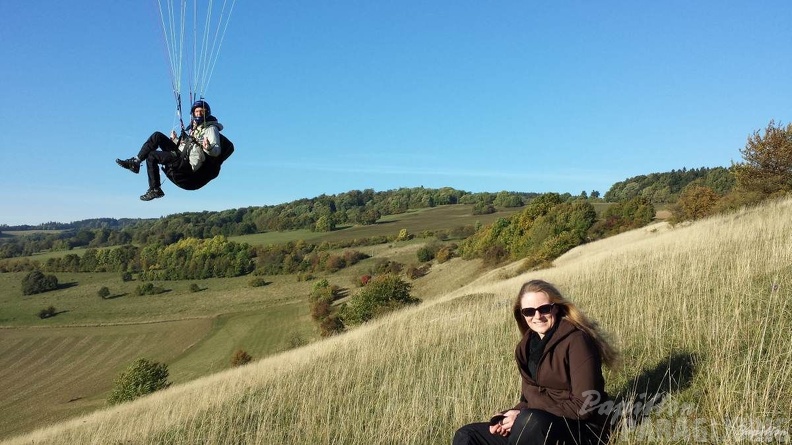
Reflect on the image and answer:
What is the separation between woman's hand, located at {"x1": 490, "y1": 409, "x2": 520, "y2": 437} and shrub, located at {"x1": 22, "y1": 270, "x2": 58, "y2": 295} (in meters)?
104

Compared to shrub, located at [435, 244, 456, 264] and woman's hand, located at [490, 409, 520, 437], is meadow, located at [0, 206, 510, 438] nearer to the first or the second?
shrub, located at [435, 244, 456, 264]

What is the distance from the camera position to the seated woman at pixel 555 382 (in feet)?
9.64

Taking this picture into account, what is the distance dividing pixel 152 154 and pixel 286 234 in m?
110

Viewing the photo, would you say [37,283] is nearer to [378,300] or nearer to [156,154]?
[378,300]

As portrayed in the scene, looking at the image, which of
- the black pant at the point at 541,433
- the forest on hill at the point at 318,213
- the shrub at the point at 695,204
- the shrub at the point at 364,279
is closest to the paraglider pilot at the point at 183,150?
the black pant at the point at 541,433

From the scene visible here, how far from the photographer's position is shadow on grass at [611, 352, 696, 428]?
10.8 ft

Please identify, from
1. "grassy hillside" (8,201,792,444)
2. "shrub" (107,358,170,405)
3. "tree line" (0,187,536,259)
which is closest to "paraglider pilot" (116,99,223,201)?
"grassy hillside" (8,201,792,444)

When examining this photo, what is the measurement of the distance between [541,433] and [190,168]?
5341 millimetres

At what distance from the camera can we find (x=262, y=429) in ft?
17.9

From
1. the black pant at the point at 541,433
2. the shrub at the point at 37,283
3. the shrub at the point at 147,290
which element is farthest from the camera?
the shrub at the point at 37,283

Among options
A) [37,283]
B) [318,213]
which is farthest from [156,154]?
[318,213]

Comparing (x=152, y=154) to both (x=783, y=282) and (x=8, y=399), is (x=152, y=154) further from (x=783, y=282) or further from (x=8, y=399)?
(x=8, y=399)

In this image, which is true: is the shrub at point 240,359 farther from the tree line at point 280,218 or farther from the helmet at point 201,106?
the tree line at point 280,218

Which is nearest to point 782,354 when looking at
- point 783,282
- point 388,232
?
point 783,282
